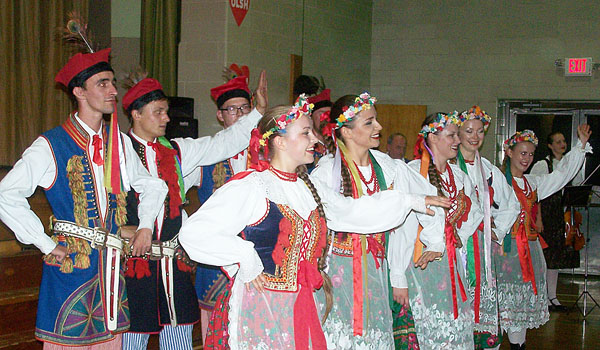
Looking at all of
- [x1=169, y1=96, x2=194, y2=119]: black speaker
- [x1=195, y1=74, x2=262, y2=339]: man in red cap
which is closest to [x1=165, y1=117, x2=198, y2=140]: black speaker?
[x1=169, y1=96, x2=194, y2=119]: black speaker

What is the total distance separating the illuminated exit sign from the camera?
29.4ft

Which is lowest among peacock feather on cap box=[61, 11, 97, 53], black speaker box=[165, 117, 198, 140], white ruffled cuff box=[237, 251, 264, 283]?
white ruffled cuff box=[237, 251, 264, 283]

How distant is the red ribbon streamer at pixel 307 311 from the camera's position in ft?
8.30

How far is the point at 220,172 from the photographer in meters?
3.96

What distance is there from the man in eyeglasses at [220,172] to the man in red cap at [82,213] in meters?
0.75

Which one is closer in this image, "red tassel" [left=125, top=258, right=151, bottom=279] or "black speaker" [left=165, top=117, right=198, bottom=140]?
"red tassel" [left=125, top=258, right=151, bottom=279]

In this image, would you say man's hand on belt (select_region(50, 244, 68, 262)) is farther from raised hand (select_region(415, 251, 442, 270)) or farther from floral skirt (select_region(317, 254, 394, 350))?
raised hand (select_region(415, 251, 442, 270))

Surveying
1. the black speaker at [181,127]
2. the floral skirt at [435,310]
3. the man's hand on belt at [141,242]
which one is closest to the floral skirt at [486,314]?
the floral skirt at [435,310]

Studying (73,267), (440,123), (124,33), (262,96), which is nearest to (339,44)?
(124,33)

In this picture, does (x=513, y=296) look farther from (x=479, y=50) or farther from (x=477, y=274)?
(x=479, y=50)

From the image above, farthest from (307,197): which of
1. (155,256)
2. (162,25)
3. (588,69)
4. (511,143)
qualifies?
(588,69)

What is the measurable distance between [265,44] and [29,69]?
2.32m

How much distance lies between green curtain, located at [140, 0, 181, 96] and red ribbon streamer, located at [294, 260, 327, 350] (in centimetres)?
458

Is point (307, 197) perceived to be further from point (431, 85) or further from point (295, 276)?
point (431, 85)
